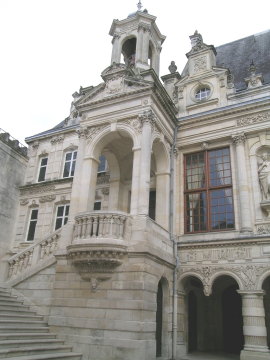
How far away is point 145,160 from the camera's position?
1277 centimetres

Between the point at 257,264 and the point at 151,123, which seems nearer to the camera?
the point at 257,264

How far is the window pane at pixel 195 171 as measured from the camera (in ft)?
49.8

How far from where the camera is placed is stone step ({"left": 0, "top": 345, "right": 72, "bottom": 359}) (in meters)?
8.47

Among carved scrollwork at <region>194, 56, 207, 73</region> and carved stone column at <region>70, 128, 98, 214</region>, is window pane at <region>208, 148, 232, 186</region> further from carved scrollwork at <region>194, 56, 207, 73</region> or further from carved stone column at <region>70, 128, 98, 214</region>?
carved stone column at <region>70, 128, 98, 214</region>

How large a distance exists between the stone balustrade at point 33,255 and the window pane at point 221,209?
6.70 m

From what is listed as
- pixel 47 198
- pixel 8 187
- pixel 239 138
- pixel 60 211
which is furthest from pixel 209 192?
pixel 8 187

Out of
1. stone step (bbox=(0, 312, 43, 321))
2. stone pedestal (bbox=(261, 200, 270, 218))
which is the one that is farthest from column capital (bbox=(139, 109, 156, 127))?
stone step (bbox=(0, 312, 43, 321))

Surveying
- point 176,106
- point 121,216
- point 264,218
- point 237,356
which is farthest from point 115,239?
point 176,106

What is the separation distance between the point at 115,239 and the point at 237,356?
742cm

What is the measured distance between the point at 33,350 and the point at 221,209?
29.8ft

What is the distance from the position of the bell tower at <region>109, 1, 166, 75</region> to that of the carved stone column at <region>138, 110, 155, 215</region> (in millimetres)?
4625

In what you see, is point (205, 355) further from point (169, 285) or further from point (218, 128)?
point (218, 128)

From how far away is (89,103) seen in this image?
14961 millimetres

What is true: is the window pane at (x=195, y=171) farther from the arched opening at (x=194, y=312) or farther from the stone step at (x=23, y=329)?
the stone step at (x=23, y=329)
